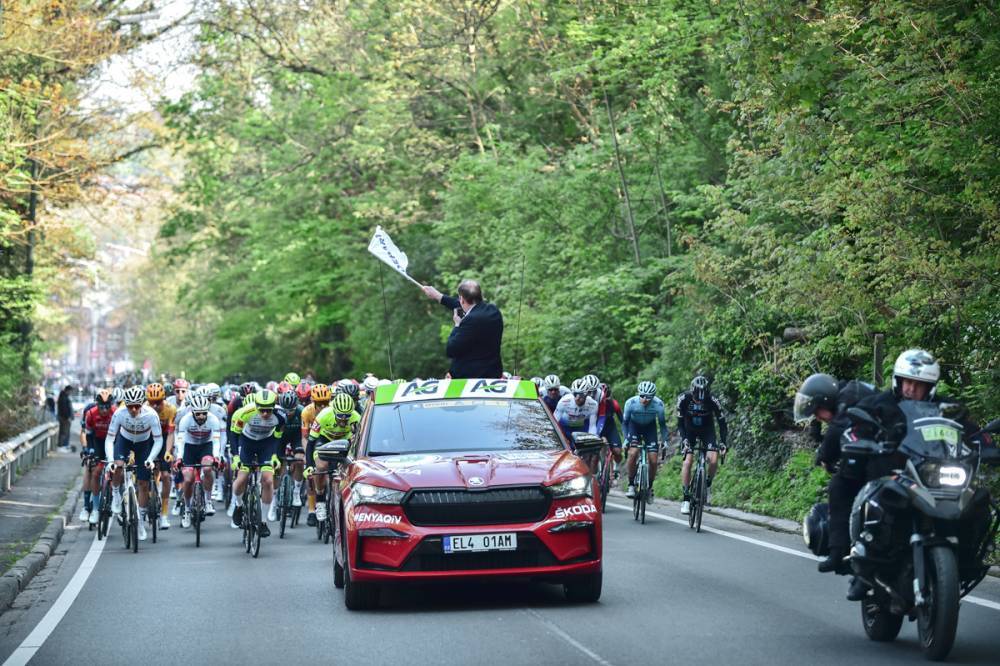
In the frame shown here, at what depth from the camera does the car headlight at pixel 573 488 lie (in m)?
11.1

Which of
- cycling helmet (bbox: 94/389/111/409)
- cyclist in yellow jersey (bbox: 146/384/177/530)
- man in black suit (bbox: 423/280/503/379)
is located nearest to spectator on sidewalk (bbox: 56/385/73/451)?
cycling helmet (bbox: 94/389/111/409)

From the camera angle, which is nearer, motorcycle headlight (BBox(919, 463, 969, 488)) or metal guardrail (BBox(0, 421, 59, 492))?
motorcycle headlight (BBox(919, 463, 969, 488))

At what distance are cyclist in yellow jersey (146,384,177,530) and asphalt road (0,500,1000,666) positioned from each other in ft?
10.7

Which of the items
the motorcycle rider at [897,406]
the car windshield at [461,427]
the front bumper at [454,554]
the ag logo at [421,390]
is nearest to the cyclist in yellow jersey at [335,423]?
the ag logo at [421,390]

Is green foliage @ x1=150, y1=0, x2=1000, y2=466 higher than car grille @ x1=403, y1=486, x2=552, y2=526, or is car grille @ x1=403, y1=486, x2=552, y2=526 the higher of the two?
green foliage @ x1=150, y1=0, x2=1000, y2=466

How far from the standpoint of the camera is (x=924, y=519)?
8.76 m

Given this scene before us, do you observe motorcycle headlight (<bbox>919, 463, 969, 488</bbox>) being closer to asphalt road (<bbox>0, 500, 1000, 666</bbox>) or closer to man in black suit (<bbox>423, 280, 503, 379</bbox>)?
asphalt road (<bbox>0, 500, 1000, 666</bbox>)

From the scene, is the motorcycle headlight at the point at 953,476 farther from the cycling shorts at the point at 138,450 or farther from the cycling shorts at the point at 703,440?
the cycling shorts at the point at 138,450

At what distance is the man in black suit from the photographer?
14.5 meters

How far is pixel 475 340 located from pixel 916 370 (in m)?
6.09

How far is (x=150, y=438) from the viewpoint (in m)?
18.6

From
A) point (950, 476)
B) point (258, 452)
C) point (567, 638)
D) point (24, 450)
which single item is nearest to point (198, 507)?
point (258, 452)

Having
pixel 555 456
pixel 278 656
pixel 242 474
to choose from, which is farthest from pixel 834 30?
pixel 278 656

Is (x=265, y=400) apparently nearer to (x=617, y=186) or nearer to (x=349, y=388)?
(x=349, y=388)
